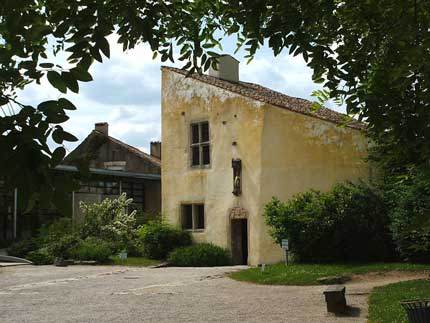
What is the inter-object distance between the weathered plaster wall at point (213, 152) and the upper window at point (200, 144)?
0.72 ft

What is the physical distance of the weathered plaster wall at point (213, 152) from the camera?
2181 centimetres

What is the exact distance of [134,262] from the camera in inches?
865

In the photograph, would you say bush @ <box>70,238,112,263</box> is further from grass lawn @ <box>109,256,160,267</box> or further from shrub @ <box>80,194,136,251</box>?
shrub @ <box>80,194,136,251</box>

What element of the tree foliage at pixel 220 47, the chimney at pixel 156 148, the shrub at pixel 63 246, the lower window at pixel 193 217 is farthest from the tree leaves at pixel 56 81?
the chimney at pixel 156 148

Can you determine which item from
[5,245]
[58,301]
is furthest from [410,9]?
[5,245]

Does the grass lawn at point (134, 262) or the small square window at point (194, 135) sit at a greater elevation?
the small square window at point (194, 135)

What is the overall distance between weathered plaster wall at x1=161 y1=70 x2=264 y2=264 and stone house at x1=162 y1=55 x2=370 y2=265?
0.12 feet

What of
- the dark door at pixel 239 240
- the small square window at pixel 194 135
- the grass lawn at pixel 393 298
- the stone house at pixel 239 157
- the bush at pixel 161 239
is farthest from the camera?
the small square window at pixel 194 135

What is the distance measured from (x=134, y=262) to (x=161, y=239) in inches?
54.3

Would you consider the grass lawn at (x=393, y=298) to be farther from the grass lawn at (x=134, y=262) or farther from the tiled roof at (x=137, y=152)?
the tiled roof at (x=137, y=152)

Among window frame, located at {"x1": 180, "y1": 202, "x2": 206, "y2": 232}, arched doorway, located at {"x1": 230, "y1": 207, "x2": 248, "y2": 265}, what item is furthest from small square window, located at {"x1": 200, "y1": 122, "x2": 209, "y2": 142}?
arched doorway, located at {"x1": 230, "y1": 207, "x2": 248, "y2": 265}

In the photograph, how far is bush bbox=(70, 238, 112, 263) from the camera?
2267cm

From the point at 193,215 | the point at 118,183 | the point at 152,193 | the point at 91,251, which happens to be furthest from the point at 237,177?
the point at 152,193

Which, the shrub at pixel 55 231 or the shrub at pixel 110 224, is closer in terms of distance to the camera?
the shrub at pixel 55 231
